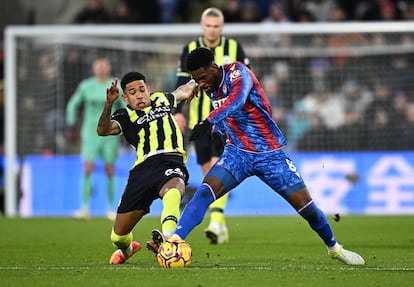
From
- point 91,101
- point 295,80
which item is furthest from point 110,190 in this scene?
point 295,80

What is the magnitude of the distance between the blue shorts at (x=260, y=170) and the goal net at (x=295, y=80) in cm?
936

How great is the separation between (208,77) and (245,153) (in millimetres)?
720

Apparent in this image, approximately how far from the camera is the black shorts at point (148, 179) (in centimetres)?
890

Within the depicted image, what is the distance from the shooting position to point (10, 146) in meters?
17.3

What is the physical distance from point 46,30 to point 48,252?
7.69 metres

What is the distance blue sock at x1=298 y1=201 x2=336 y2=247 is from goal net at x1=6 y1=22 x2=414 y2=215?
9.35 m

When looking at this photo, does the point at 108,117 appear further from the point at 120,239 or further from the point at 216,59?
the point at 216,59

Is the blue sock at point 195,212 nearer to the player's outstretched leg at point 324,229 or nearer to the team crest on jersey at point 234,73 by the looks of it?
the player's outstretched leg at point 324,229

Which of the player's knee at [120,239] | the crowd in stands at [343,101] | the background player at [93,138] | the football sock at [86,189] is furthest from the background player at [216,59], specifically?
the crowd in stands at [343,101]

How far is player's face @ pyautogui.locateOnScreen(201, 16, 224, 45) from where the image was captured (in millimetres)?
11812

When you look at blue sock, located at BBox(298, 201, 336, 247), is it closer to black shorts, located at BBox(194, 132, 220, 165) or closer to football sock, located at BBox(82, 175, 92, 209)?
black shorts, located at BBox(194, 132, 220, 165)

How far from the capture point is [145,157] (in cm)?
907

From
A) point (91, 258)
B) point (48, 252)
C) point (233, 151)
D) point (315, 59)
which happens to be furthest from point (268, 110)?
point (315, 59)

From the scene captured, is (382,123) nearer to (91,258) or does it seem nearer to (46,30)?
(46,30)
